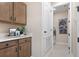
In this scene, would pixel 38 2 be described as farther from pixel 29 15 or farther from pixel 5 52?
pixel 5 52

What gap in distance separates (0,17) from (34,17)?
1.64m

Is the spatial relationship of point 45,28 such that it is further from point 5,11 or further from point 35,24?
point 5,11

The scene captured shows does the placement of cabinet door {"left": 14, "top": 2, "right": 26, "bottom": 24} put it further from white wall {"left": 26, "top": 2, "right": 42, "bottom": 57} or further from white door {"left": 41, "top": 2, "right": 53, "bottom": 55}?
white door {"left": 41, "top": 2, "right": 53, "bottom": 55}

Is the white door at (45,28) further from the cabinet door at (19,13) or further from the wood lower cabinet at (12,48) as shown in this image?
the wood lower cabinet at (12,48)

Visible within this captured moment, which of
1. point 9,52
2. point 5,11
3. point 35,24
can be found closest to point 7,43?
point 9,52

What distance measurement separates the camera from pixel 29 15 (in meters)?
4.13

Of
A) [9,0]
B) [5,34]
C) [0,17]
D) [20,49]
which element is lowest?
[20,49]

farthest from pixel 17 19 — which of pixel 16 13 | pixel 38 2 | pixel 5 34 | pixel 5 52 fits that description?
pixel 5 52

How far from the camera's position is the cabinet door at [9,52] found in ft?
6.99

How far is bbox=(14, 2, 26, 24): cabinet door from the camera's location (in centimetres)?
330

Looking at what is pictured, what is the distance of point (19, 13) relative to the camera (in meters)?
3.52

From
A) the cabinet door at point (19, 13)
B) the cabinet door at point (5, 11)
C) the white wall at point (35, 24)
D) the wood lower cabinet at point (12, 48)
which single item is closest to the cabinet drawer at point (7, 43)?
the wood lower cabinet at point (12, 48)

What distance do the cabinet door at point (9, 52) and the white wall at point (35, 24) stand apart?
140 cm

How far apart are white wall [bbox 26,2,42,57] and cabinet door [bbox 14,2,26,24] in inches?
11.8
